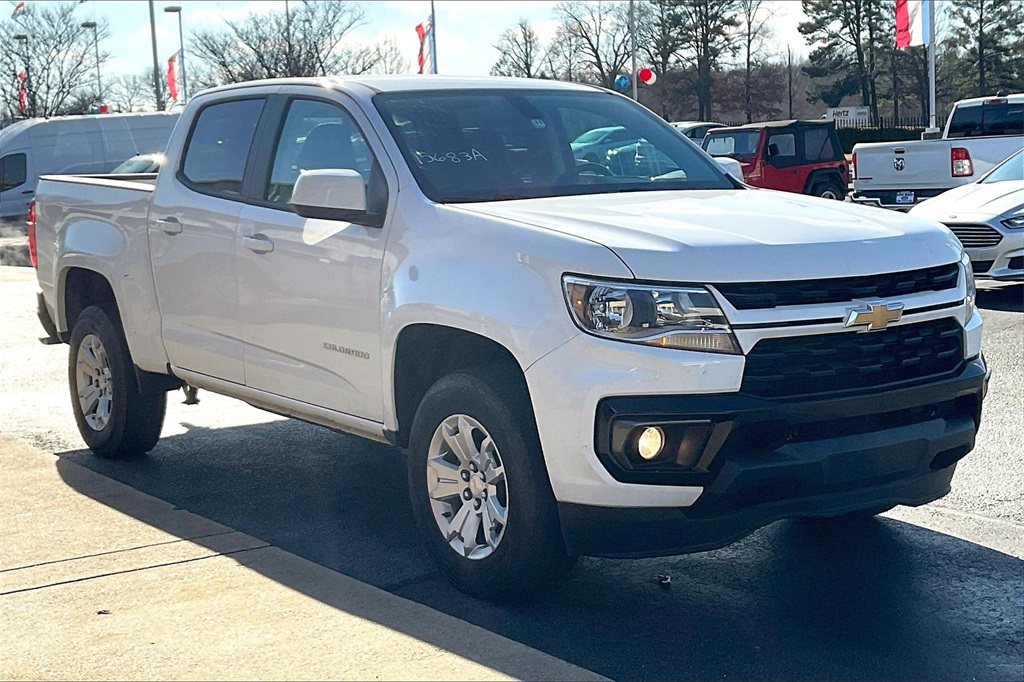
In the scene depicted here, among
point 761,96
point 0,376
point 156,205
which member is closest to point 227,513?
point 156,205

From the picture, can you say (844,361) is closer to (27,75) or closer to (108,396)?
(108,396)

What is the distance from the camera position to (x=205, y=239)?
6.09 metres

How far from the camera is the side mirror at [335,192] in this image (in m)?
5.05

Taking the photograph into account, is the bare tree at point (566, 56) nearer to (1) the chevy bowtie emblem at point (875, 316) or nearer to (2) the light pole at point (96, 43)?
(2) the light pole at point (96, 43)

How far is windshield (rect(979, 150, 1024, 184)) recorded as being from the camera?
1373cm

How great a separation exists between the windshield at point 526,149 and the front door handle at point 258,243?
2.44 feet

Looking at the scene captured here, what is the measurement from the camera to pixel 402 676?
3910 millimetres

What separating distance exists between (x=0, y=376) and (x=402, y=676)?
22.4ft

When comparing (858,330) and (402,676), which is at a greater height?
(858,330)

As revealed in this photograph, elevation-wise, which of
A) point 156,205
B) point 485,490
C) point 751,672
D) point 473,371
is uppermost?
point 156,205

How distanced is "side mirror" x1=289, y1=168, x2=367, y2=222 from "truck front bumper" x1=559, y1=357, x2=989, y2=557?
58.1 inches

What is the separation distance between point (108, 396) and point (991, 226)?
27.5ft

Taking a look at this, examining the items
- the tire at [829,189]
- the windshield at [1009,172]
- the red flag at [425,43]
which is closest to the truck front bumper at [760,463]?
the windshield at [1009,172]

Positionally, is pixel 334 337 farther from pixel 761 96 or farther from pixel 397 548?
pixel 761 96
